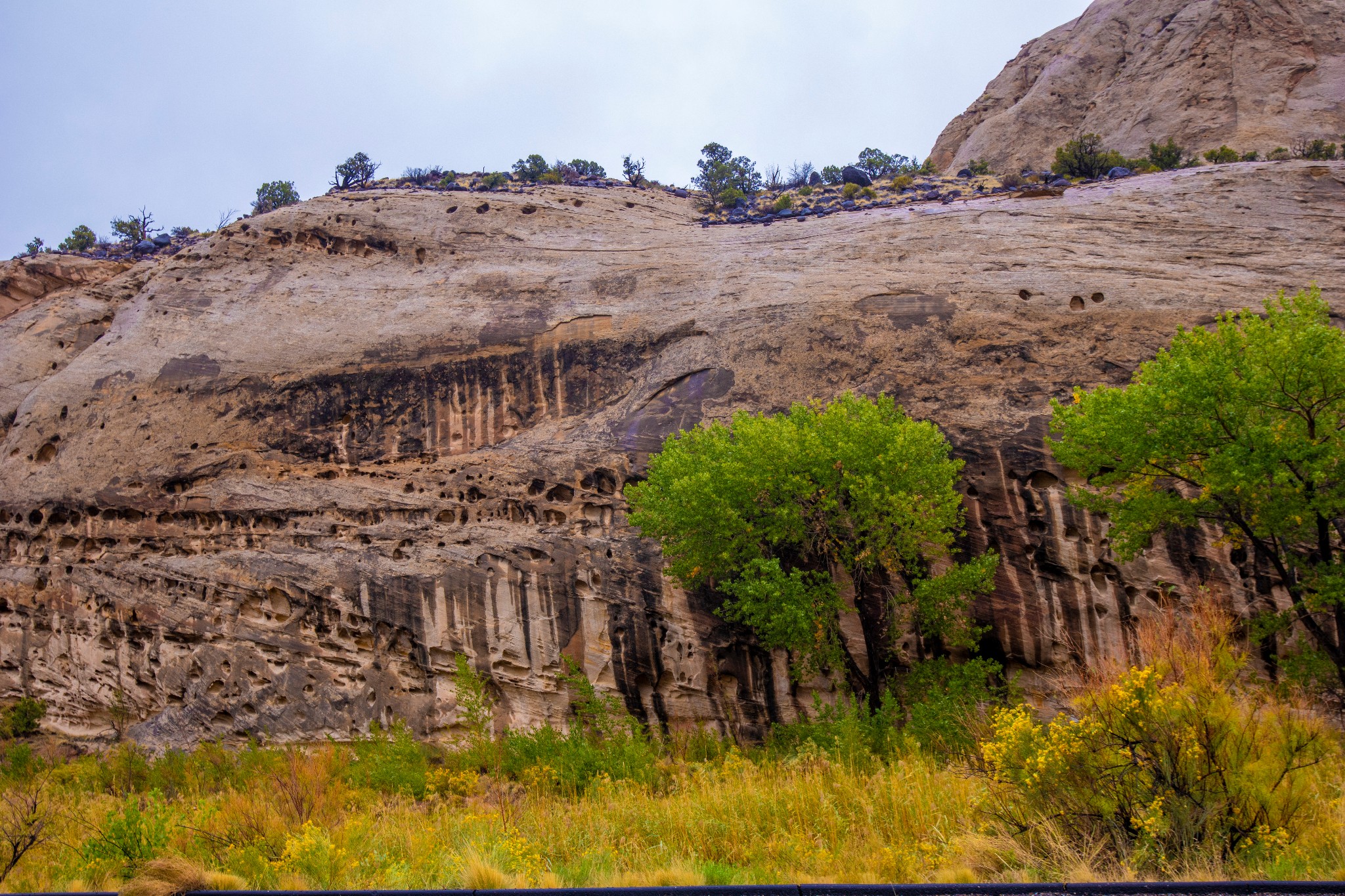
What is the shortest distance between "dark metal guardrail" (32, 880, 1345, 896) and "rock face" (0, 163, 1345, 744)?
29.3 ft

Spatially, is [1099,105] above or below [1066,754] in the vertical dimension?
above

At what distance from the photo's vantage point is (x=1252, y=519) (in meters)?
12.5

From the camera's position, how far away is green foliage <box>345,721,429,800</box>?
12.9 m

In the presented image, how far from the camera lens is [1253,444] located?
11445 millimetres

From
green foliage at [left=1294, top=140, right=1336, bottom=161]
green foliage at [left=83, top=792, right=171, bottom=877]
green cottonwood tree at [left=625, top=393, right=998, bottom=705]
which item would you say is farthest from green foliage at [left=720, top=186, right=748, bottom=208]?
green foliage at [left=83, top=792, right=171, bottom=877]

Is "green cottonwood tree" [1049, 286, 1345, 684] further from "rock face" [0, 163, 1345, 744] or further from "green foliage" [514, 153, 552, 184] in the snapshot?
"green foliage" [514, 153, 552, 184]

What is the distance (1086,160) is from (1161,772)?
2283cm

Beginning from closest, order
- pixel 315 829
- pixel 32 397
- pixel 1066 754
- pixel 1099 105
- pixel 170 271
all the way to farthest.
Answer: pixel 1066 754, pixel 315 829, pixel 32 397, pixel 170 271, pixel 1099 105

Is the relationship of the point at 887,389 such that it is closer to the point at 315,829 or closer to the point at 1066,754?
the point at 1066,754

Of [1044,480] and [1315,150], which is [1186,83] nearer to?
[1315,150]

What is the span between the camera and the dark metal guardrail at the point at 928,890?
5559 mm

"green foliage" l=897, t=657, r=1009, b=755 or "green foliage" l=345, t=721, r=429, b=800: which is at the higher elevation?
"green foliage" l=897, t=657, r=1009, b=755

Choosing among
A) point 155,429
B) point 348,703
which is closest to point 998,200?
point 348,703

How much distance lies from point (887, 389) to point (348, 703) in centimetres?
1208
